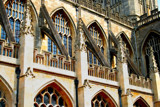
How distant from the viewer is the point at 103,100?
15.8m

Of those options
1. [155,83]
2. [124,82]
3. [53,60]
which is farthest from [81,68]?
[155,83]

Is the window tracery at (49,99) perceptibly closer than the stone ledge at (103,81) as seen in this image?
Yes

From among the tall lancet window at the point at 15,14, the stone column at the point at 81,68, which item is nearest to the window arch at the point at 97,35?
the tall lancet window at the point at 15,14

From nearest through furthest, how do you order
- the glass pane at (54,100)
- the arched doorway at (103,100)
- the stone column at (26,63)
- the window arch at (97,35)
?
the stone column at (26,63)
the glass pane at (54,100)
the arched doorway at (103,100)
the window arch at (97,35)

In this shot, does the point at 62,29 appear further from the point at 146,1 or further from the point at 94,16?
the point at 146,1

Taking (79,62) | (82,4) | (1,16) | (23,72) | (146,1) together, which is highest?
(146,1)

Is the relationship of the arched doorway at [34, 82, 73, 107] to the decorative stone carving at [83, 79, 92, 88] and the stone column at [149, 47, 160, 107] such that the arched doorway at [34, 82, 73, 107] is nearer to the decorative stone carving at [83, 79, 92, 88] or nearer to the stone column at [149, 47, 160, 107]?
the decorative stone carving at [83, 79, 92, 88]

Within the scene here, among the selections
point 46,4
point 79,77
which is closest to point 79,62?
point 79,77

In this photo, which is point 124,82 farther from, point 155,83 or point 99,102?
point 155,83

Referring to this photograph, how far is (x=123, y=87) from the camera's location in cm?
1630

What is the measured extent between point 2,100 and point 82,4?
11.4m

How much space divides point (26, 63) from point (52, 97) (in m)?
2.42

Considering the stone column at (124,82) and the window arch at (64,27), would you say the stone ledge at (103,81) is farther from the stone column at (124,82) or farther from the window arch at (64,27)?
the window arch at (64,27)

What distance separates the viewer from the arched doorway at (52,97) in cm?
1291
